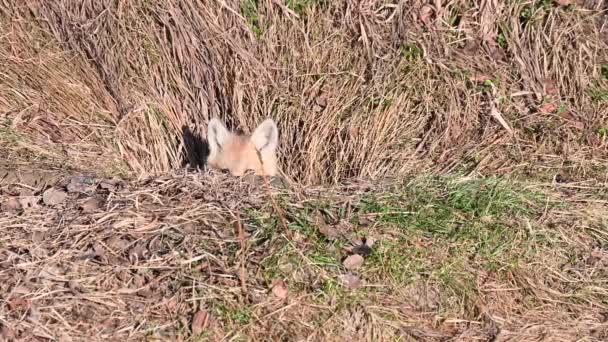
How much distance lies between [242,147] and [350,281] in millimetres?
2286

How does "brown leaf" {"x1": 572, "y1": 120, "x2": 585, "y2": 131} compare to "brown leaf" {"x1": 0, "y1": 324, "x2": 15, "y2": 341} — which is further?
"brown leaf" {"x1": 572, "y1": 120, "x2": 585, "y2": 131}

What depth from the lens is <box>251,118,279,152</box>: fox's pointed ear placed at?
6.60 metres

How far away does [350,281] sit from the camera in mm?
4750

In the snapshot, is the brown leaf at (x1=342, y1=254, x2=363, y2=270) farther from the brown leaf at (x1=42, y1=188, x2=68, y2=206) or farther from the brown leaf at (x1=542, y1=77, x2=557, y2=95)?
the brown leaf at (x1=542, y1=77, x2=557, y2=95)

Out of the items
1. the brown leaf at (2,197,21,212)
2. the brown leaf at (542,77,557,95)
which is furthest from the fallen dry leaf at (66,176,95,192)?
the brown leaf at (542,77,557,95)

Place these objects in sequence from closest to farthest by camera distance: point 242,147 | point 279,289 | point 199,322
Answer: point 199,322, point 279,289, point 242,147

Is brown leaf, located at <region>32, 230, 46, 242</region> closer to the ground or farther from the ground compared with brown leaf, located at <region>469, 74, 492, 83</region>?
closer to the ground

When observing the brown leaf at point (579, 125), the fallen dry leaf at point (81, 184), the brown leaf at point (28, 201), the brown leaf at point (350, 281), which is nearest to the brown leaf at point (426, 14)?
the brown leaf at point (579, 125)

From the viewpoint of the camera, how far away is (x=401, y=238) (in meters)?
5.14

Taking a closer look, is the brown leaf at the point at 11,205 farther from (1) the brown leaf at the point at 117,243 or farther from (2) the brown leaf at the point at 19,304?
(2) the brown leaf at the point at 19,304

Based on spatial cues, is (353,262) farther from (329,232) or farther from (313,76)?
(313,76)

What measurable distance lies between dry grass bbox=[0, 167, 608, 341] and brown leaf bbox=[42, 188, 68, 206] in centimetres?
8

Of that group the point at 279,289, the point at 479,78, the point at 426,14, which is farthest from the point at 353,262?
the point at 426,14

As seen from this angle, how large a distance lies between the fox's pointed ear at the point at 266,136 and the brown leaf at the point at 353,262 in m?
2.03
